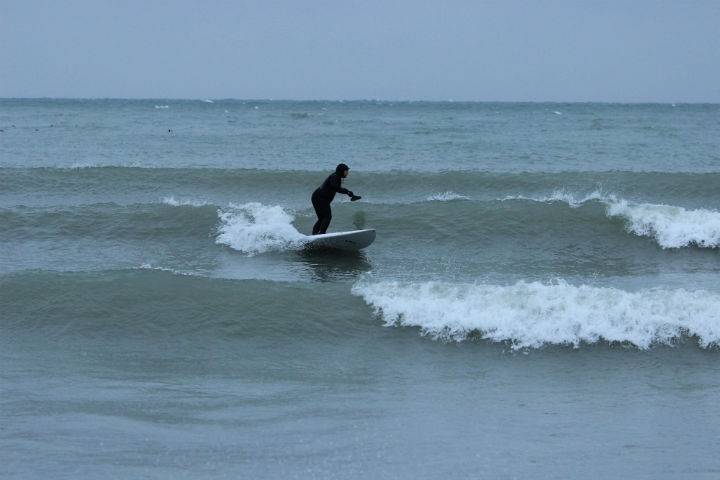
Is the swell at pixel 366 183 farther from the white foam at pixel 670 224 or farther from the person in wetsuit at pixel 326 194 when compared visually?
the person in wetsuit at pixel 326 194

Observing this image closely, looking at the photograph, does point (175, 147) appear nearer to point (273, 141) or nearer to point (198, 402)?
point (273, 141)

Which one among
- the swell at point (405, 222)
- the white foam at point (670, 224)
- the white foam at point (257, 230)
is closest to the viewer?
the white foam at point (257, 230)

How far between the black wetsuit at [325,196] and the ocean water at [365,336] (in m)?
0.69

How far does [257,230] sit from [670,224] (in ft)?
26.3

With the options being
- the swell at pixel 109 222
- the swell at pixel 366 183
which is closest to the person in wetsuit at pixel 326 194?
the swell at pixel 109 222

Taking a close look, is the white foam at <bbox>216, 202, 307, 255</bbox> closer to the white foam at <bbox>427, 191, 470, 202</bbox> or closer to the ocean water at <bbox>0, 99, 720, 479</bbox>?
the ocean water at <bbox>0, 99, 720, 479</bbox>

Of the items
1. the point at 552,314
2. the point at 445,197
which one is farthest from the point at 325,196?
the point at 445,197

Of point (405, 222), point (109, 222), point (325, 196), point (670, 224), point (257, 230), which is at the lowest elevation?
point (109, 222)

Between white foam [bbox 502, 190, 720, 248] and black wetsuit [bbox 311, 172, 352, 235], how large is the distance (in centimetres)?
606

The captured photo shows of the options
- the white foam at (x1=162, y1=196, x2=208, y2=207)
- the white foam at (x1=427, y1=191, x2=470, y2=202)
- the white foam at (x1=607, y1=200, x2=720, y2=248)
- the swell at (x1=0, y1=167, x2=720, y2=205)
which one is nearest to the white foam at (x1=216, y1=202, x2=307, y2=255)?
the white foam at (x1=162, y1=196, x2=208, y2=207)

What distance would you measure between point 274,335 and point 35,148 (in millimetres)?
25209

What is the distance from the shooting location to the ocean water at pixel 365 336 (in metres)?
6.38

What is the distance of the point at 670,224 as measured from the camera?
1555 centimetres

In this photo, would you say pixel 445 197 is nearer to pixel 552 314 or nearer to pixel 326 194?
pixel 326 194
